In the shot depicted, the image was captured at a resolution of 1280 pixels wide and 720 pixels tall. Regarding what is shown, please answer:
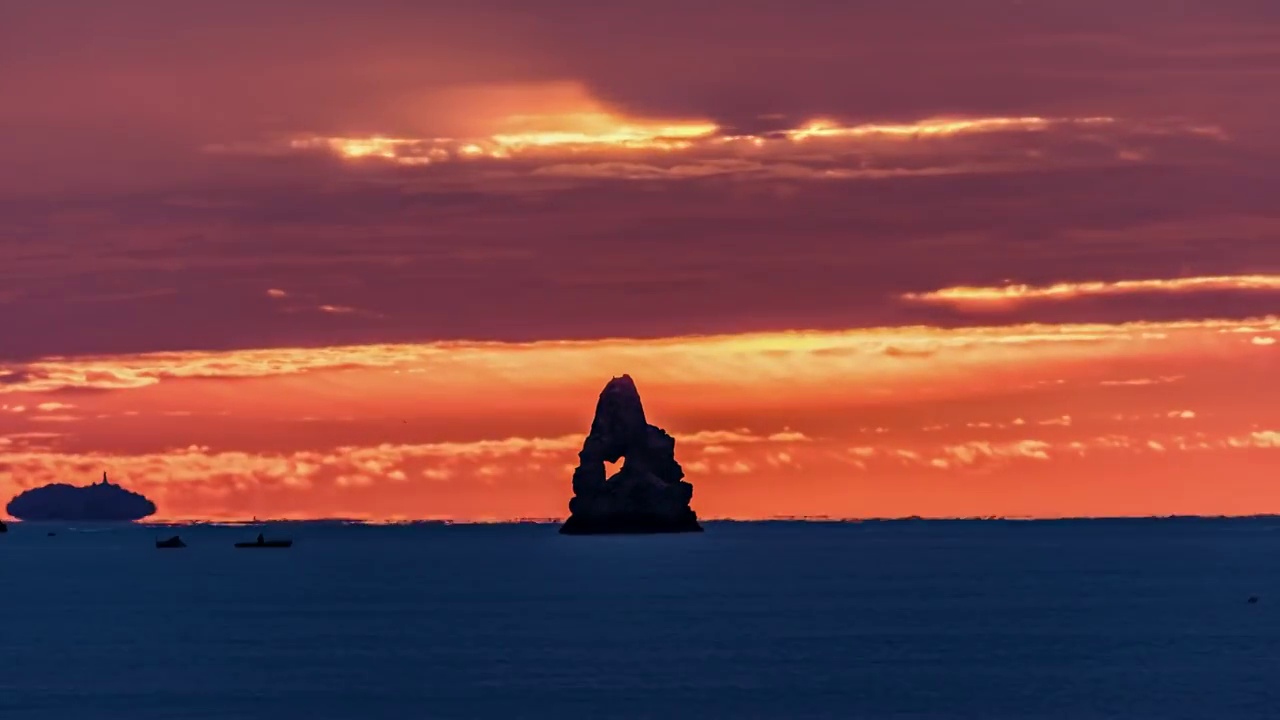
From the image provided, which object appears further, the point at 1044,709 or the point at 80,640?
the point at 80,640

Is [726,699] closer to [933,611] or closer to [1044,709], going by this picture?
[1044,709]

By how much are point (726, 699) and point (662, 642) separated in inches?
1392

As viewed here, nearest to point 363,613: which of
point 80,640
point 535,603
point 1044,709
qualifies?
point 535,603

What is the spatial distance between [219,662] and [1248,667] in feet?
211

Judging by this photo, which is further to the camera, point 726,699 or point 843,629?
point 843,629

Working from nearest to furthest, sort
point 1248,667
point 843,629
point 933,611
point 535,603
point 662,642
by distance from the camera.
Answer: point 1248,667
point 662,642
point 843,629
point 933,611
point 535,603

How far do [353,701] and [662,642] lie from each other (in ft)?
126

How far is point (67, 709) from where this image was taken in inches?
4397

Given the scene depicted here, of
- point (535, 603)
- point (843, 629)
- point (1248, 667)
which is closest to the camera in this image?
point (1248, 667)

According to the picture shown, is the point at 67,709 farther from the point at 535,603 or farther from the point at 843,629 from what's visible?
the point at 535,603

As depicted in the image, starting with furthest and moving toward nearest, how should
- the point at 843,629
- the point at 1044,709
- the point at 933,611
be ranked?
the point at 933,611, the point at 843,629, the point at 1044,709

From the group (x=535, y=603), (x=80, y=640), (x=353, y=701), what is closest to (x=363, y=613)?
(x=535, y=603)

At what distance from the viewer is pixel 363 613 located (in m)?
188

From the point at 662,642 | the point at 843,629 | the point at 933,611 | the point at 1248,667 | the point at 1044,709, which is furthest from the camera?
the point at 933,611
